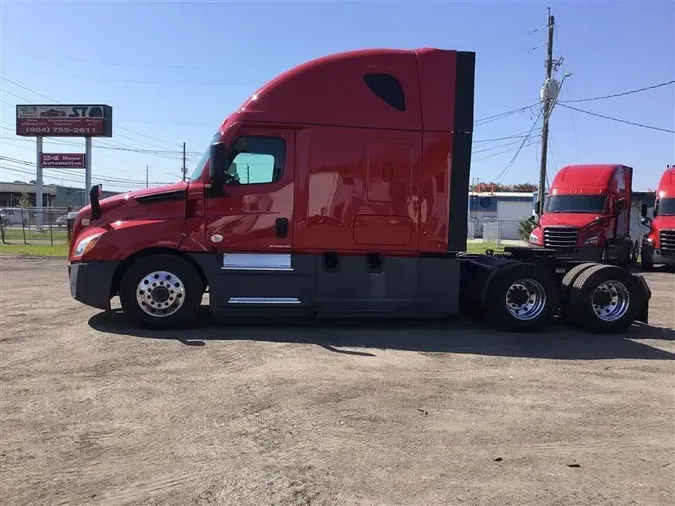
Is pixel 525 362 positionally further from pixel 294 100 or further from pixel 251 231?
pixel 294 100

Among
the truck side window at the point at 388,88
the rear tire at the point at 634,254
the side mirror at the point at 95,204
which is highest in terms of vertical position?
the truck side window at the point at 388,88

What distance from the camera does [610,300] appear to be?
8562 mm

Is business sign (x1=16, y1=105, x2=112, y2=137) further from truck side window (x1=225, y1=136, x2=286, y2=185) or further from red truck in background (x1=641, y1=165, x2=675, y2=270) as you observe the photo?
truck side window (x1=225, y1=136, x2=286, y2=185)

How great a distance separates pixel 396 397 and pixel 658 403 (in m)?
2.39

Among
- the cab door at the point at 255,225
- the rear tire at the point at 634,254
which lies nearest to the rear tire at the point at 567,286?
the cab door at the point at 255,225

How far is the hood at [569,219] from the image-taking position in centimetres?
1862

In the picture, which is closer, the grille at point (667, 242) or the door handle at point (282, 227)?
the door handle at point (282, 227)

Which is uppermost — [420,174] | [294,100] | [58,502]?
[294,100]

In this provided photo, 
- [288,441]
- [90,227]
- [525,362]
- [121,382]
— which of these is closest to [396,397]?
[288,441]

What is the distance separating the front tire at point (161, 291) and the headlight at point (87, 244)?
598 millimetres

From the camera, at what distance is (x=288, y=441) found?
4.26m

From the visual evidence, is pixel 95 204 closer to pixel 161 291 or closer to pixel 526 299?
pixel 161 291

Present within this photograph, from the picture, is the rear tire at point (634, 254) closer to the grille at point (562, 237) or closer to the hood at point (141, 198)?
the grille at point (562, 237)

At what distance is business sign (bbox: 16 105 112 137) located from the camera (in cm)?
4894
